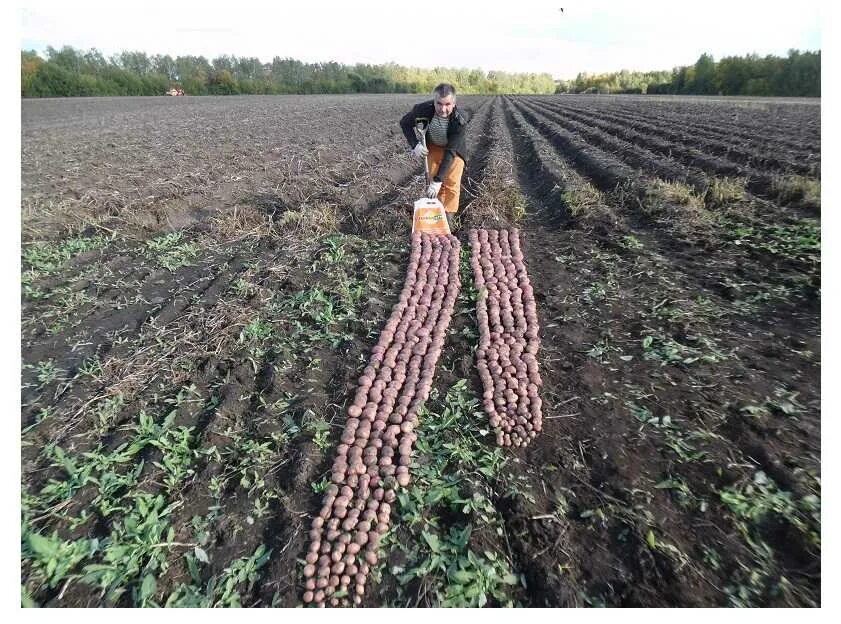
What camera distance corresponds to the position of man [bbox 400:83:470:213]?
4.93 m

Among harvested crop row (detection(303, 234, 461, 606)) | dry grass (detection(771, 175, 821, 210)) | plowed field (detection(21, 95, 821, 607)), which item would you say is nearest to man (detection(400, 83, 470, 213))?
plowed field (detection(21, 95, 821, 607))

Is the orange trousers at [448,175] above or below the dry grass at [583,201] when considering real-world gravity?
above

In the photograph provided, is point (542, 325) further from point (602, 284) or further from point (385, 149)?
point (385, 149)

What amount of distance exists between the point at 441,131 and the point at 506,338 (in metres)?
2.87

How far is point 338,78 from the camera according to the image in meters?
62.9

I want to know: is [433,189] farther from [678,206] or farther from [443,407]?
[678,206]

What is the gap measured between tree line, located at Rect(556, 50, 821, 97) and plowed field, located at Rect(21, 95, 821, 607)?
3047 cm

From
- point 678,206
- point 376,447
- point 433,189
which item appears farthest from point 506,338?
point 678,206

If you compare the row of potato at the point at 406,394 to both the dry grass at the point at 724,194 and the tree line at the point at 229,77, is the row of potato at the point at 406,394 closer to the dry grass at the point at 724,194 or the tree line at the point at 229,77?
the dry grass at the point at 724,194

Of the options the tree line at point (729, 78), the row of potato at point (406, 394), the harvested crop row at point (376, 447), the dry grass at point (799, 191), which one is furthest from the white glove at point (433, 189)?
the tree line at point (729, 78)

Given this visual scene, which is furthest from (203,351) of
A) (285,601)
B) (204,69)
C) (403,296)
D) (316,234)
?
(204,69)

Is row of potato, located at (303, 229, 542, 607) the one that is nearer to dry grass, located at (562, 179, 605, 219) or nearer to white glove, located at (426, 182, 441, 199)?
white glove, located at (426, 182, 441, 199)

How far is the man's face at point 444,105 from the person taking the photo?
15.8ft

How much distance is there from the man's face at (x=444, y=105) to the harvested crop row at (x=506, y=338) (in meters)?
1.41
